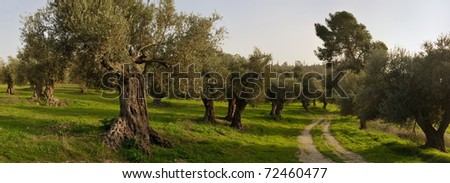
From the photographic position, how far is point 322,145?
4112cm

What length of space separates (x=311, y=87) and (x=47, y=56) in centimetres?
6531

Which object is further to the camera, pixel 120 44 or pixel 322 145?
pixel 322 145

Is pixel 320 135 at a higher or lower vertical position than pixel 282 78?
lower

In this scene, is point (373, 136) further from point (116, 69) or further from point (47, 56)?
point (47, 56)

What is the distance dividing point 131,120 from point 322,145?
72.1ft

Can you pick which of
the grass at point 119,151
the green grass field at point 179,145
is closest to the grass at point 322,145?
the green grass field at point 179,145

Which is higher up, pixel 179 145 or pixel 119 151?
pixel 119 151

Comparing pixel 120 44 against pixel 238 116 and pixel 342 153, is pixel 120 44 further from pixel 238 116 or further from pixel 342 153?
pixel 238 116

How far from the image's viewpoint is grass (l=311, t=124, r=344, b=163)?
32.9m

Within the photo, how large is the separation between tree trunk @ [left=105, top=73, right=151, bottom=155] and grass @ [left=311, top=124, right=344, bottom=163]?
15.3 metres

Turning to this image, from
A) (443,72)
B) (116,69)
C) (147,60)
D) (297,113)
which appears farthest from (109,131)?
(297,113)

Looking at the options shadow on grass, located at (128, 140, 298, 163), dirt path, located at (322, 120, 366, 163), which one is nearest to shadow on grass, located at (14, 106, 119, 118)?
shadow on grass, located at (128, 140, 298, 163)

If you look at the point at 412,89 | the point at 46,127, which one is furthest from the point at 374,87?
the point at 46,127

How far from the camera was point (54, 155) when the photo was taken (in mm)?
22375
